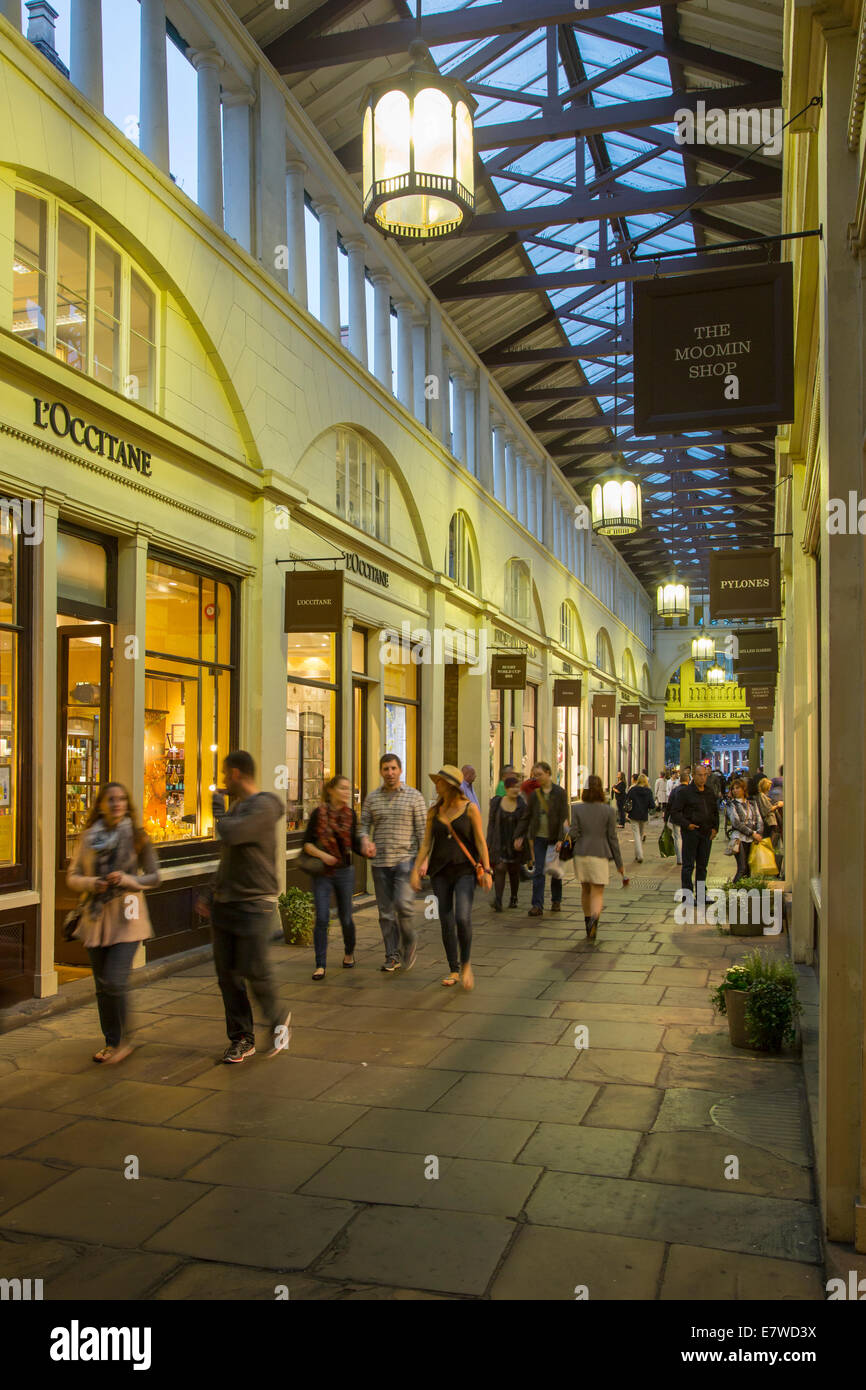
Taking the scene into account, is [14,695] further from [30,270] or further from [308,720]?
[308,720]

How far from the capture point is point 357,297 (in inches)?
559

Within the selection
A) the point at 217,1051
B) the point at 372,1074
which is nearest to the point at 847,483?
the point at 372,1074

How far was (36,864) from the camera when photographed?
7637 millimetres

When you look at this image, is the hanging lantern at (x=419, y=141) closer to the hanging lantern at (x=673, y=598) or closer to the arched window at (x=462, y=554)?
the arched window at (x=462, y=554)

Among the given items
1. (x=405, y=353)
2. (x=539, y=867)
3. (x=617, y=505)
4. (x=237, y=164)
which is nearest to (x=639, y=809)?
(x=617, y=505)

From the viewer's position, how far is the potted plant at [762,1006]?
6.55m

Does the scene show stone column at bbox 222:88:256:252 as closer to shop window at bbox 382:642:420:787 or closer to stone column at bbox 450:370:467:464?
shop window at bbox 382:642:420:787

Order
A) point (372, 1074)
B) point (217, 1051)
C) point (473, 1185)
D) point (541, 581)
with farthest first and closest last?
point (541, 581)
point (217, 1051)
point (372, 1074)
point (473, 1185)

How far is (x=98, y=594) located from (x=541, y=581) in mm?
17386

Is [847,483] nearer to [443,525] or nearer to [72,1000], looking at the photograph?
[72,1000]

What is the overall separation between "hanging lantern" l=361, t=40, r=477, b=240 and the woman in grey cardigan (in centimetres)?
580

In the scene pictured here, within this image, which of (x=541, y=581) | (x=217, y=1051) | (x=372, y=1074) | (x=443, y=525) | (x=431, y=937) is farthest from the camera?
(x=541, y=581)

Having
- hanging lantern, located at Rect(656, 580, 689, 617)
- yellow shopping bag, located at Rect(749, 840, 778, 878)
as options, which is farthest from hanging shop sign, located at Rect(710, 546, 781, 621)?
hanging lantern, located at Rect(656, 580, 689, 617)

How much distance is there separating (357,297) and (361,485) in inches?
97.0
